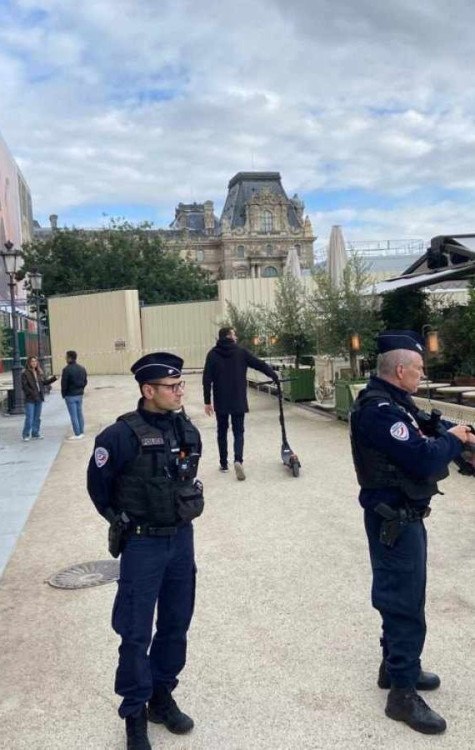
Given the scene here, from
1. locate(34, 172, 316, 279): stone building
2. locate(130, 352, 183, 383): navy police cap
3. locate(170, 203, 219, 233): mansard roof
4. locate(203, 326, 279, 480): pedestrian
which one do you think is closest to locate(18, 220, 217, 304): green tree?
locate(203, 326, 279, 480): pedestrian

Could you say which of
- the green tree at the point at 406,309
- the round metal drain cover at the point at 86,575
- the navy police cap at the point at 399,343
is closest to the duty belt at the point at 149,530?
the navy police cap at the point at 399,343

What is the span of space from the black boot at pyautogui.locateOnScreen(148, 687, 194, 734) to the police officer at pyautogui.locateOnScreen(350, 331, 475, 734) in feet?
3.00

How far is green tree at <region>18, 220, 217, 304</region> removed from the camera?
40250 mm

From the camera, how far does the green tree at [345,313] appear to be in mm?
12062

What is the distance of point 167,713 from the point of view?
3041mm

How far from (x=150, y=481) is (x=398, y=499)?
1.07m

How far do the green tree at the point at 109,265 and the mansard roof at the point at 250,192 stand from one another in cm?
5703

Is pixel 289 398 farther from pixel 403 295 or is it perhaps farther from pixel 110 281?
pixel 110 281

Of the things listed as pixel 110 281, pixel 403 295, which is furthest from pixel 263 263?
pixel 403 295

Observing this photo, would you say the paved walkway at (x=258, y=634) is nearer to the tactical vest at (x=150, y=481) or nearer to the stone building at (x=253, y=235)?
the tactical vest at (x=150, y=481)

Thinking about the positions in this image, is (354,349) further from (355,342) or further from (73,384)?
(73,384)

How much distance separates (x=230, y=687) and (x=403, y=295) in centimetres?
1338

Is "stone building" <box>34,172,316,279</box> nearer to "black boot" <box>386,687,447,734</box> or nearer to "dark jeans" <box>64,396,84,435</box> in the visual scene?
"dark jeans" <box>64,396,84,435</box>

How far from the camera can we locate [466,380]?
446 inches
